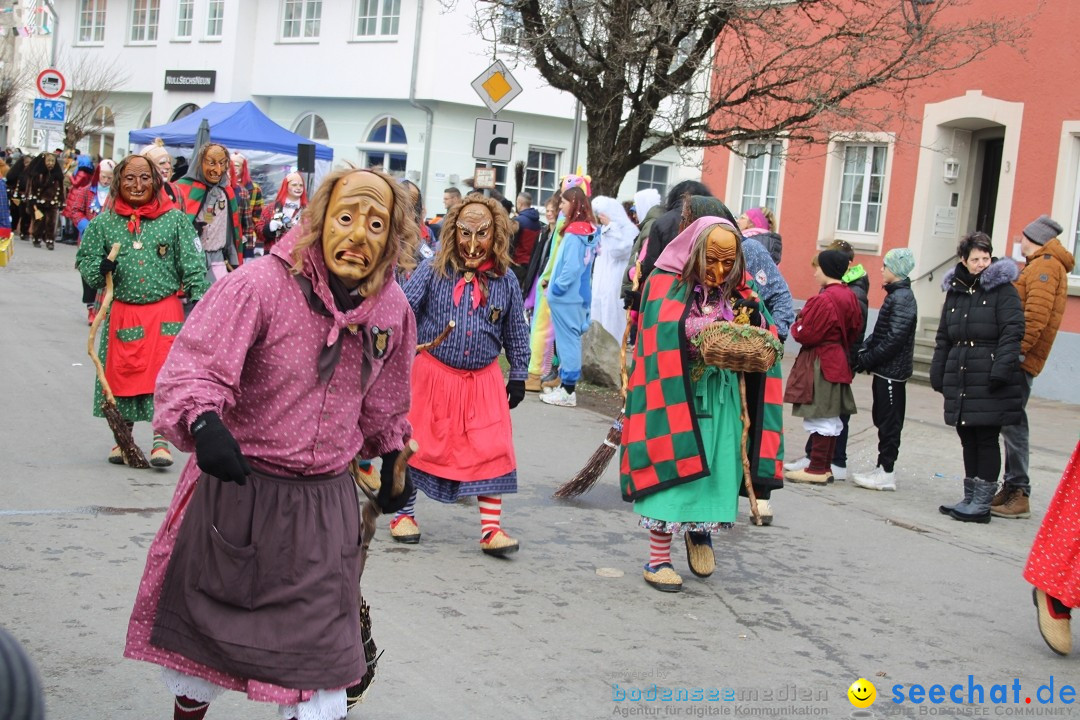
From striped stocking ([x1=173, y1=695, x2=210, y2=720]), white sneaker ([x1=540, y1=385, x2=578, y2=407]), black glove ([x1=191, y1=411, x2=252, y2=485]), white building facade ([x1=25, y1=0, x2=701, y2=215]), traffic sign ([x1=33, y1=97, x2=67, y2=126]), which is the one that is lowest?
white sneaker ([x1=540, y1=385, x2=578, y2=407])

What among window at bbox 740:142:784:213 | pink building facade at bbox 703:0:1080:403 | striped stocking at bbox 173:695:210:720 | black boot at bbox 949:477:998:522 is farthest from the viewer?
window at bbox 740:142:784:213

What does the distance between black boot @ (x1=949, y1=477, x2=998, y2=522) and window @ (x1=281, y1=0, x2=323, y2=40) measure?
1066 inches

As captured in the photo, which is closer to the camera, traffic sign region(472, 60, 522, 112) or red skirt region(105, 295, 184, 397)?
red skirt region(105, 295, 184, 397)

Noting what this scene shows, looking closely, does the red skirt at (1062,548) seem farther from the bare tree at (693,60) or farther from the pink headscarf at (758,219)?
the bare tree at (693,60)

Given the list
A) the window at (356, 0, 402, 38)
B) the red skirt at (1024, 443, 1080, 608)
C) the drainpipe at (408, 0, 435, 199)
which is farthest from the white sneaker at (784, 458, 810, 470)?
the window at (356, 0, 402, 38)

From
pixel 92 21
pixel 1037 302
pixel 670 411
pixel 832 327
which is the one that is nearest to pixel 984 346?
pixel 1037 302

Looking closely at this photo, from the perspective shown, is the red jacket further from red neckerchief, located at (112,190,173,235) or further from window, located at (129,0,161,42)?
window, located at (129,0,161,42)

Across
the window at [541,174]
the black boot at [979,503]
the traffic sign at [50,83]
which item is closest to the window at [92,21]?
the window at [541,174]

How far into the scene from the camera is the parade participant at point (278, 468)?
133 inches

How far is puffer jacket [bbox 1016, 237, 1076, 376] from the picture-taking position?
855 centimetres

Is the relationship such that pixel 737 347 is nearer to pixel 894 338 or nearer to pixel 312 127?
pixel 894 338

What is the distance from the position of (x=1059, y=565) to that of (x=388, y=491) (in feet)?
10.4

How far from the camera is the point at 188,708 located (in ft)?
11.8

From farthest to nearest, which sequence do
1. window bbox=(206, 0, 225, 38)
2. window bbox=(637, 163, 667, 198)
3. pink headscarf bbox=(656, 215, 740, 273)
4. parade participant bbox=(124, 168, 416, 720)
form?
window bbox=(206, 0, 225, 38) → window bbox=(637, 163, 667, 198) → pink headscarf bbox=(656, 215, 740, 273) → parade participant bbox=(124, 168, 416, 720)
